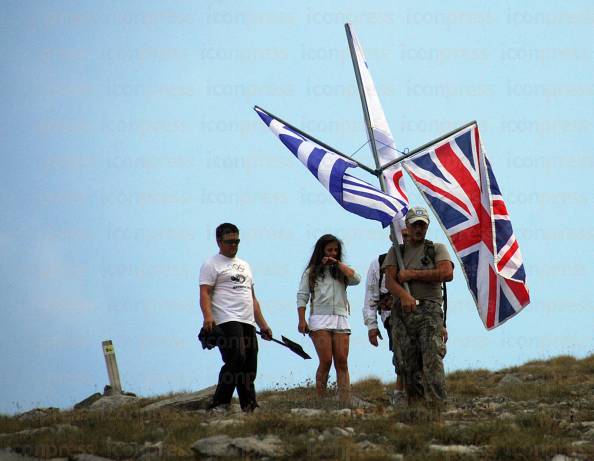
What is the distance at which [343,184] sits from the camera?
12.3 m

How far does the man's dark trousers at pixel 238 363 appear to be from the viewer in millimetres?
10945

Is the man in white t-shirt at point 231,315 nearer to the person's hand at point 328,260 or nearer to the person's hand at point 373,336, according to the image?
the person's hand at point 328,260

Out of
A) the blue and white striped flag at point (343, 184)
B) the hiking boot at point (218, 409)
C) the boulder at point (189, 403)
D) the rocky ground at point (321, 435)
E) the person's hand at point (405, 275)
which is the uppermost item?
the blue and white striped flag at point (343, 184)

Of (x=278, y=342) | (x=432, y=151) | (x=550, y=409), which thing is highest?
(x=432, y=151)

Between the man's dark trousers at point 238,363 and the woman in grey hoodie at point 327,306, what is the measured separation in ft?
4.27

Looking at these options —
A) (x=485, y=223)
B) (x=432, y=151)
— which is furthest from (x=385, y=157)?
(x=485, y=223)

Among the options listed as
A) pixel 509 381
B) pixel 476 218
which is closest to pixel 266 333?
pixel 476 218

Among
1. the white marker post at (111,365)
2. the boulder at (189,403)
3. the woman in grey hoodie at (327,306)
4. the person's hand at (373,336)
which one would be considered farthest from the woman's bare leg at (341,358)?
the white marker post at (111,365)

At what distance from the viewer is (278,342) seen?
12.3 metres

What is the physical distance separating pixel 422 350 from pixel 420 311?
40 centimetres

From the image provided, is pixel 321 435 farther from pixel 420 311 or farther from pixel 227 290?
pixel 227 290

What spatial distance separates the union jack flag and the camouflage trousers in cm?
159

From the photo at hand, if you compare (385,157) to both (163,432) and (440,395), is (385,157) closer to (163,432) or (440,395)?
(440,395)

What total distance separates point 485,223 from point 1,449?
20.6ft
